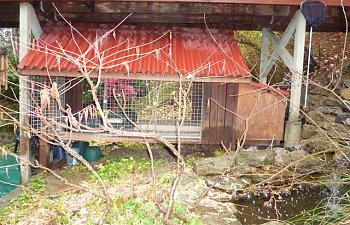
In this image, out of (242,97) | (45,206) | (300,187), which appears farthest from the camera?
(242,97)

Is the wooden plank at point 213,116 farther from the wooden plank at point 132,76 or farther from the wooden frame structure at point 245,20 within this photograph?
the wooden plank at point 132,76

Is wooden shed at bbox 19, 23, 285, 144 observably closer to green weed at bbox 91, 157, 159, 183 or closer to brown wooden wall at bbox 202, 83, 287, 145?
brown wooden wall at bbox 202, 83, 287, 145

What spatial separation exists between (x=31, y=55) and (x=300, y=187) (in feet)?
17.1

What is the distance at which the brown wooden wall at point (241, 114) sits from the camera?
24.8ft

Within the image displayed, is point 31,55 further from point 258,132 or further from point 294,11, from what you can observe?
point 294,11

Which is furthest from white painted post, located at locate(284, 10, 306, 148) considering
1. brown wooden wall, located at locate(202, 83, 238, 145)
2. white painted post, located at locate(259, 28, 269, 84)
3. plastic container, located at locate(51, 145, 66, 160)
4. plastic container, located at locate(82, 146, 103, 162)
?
plastic container, located at locate(51, 145, 66, 160)

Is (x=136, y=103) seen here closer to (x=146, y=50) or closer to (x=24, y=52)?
(x=146, y=50)

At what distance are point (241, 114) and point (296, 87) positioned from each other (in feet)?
3.74

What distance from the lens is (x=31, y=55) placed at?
7.10 m

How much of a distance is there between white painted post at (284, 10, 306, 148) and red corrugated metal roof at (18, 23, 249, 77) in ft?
3.20

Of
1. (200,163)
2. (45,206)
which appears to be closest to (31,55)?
(45,206)

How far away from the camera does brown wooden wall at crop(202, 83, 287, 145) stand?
757 cm

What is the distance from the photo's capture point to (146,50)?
7684mm

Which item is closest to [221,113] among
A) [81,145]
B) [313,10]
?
[313,10]
